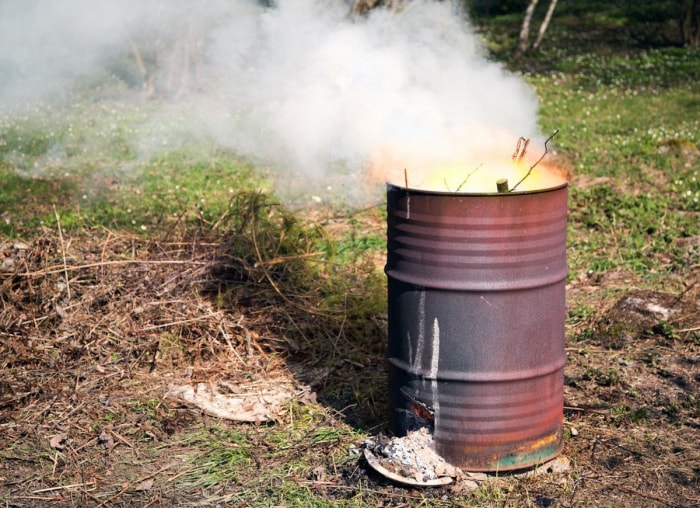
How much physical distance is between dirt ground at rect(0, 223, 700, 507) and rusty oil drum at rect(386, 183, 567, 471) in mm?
243

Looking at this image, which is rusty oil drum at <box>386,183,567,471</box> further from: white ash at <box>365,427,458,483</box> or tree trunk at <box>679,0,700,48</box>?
tree trunk at <box>679,0,700,48</box>

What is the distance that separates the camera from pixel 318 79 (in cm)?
638

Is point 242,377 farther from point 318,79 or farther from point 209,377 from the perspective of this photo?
point 318,79

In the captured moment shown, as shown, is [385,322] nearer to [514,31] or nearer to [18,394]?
[18,394]

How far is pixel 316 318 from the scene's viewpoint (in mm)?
5668

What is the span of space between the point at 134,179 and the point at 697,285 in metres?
5.85

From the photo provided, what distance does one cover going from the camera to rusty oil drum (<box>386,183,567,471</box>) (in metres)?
3.75

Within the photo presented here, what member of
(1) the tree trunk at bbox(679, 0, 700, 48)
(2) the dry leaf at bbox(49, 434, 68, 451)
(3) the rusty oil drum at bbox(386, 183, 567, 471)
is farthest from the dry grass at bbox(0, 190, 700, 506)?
(1) the tree trunk at bbox(679, 0, 700, 48)

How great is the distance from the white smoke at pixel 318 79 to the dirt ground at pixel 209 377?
1341mm

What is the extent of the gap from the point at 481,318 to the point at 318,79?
10.1 feet

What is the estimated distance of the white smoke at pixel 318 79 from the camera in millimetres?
4938

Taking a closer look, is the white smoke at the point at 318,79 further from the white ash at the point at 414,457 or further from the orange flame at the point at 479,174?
the white ash at the point at 414,457

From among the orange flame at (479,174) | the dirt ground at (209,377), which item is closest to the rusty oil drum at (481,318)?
the dirt ground at (209,377)

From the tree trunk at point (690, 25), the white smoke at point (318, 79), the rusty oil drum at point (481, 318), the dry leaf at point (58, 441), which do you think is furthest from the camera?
the tree trunk at point (690, 25)
